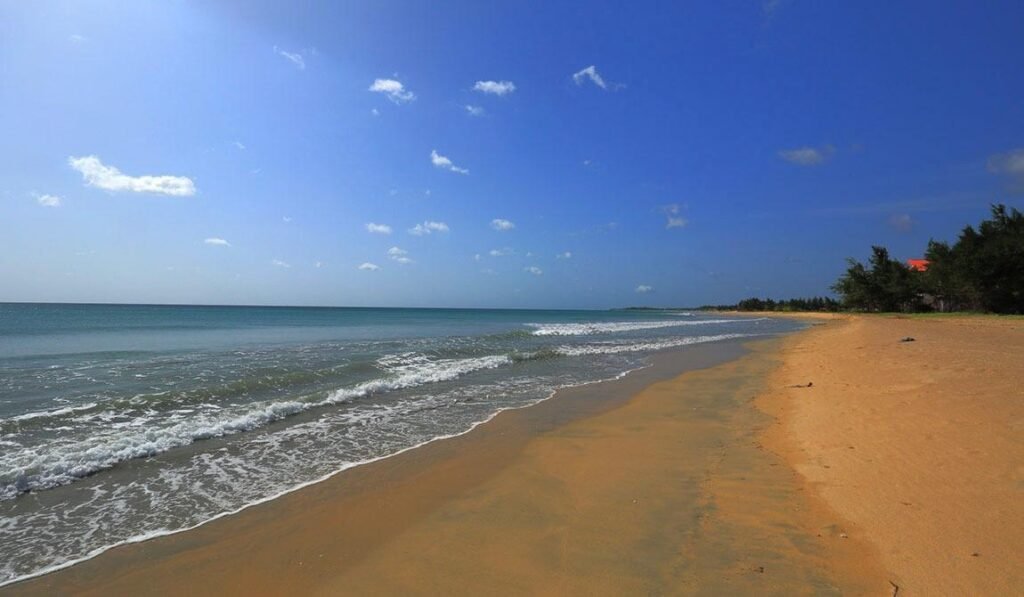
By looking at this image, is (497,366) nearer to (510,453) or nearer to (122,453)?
(510,453)

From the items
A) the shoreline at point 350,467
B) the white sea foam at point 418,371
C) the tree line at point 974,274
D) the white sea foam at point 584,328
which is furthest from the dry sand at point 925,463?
the tree line at point 974,274

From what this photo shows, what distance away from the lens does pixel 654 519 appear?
4.26 metres

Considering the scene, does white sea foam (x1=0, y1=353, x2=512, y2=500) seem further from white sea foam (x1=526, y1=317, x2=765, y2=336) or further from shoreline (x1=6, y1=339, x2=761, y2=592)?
white sea foam (x1=526, y1=317, x2=765, y2=336)

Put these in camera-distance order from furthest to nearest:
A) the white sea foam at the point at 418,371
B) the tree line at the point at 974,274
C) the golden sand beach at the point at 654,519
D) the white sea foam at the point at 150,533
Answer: the tree line at the point at 974,274 < the white sea foam at the point at 418,371 < the white sea foam at the point at 150,533 < the golden sand beach at the point at 654,519

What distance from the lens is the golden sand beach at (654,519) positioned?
3.29 metres

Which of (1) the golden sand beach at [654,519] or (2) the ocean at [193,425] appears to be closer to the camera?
(1) the golden sand beach at [654,519]

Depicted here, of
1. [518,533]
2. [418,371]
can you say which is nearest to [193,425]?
[518,533]

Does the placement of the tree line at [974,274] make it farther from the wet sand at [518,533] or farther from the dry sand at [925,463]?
the wet sand at [518,533]

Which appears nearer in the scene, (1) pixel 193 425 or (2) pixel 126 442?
(2) pixel 126 442

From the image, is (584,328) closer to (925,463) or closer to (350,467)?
(350,467)

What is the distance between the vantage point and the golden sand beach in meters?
3.29

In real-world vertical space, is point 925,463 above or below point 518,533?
above

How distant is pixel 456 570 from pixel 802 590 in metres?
2.43

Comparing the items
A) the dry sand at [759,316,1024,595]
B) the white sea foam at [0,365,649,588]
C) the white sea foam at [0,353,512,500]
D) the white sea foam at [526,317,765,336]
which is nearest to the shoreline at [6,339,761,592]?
the white sea foam at [0,365,649,588]
